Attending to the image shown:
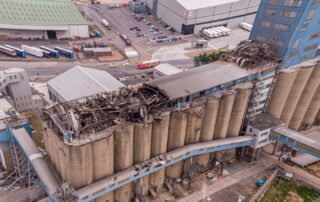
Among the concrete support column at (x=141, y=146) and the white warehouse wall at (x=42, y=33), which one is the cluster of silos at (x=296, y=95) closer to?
the concrete support column at (x=141, y=146)

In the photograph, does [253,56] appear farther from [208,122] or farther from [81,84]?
[81,84]

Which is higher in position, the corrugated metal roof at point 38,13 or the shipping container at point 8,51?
the corrugated metal roof at point 38,13

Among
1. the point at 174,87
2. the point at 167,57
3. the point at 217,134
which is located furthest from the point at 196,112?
the point at 167,57

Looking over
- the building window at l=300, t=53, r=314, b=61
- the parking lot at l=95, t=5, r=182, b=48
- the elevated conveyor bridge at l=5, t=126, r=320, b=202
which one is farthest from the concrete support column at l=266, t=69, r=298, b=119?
the parking lot at l=95, t=5, r=182, b=48

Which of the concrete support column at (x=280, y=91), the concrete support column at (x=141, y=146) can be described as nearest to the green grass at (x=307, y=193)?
the concrete support column at (x=280, y=91)

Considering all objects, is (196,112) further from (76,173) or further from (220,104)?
(76,173)

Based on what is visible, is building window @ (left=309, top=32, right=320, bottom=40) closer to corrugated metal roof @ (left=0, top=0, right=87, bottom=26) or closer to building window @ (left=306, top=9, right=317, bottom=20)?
building window @ (left=306, top=9, right=317, bottom=20)

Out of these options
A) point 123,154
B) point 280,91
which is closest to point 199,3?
point 280,91
